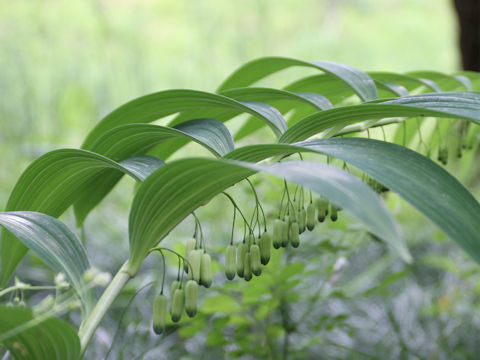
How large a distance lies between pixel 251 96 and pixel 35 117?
1.52 meters

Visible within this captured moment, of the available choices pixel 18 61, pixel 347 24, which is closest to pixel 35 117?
pixel 18 61

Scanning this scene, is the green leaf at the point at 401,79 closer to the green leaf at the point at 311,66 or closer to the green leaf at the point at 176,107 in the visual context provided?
the green leaf at the point at 311,66

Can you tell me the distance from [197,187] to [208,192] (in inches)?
0.5

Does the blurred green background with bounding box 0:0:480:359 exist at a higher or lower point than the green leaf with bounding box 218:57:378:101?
lower

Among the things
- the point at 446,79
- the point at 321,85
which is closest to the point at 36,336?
the point at 321,85

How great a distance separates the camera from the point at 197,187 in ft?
1.06

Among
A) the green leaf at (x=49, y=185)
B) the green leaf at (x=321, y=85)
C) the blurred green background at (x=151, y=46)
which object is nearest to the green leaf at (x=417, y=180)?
the green leaf at (x=49, y=185)

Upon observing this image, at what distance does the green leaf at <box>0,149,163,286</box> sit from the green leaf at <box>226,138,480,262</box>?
0.13m

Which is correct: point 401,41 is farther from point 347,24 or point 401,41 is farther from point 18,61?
point 18,61

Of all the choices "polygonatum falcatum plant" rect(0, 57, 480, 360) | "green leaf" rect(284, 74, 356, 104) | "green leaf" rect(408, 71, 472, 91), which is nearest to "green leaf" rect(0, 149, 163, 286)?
"polygonatum falcatum plant" rect(0, 57, 480, 360)

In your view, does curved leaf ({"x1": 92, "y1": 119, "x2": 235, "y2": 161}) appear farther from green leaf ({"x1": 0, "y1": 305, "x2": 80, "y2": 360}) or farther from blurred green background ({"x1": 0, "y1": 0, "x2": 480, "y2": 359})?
blurred green background ({"x1": 0, "y1": 0, "x2": 480, "y2": 359})

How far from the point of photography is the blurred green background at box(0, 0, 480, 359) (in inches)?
34.1

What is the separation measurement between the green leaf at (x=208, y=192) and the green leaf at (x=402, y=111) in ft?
0.26

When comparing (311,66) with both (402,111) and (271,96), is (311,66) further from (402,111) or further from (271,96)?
(402,111)
